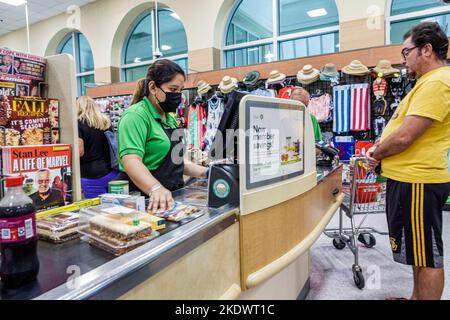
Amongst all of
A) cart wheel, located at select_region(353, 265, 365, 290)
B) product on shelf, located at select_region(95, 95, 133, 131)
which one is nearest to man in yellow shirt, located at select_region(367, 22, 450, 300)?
cart wheel, located at select_region(353, 265, 365, 290)

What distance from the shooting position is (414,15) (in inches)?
220

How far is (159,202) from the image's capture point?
1332 millimetres

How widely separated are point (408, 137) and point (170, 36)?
7.55 metres

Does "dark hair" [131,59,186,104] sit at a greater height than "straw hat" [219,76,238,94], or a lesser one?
lesser

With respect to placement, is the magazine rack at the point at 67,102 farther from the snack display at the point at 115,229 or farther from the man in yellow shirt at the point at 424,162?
the man in yellow shirt at the point at 424,162

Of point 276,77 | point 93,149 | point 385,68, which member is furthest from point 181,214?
point 276,77

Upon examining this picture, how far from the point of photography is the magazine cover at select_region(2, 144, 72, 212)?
3.77 feet

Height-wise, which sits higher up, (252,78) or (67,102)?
(252,78)

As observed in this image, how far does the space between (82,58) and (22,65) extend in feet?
31.5

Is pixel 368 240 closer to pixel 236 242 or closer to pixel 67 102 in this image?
pixel 236 242

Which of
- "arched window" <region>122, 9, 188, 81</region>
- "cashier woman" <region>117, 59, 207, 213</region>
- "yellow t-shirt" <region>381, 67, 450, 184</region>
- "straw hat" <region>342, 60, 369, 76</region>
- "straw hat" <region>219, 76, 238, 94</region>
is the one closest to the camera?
"cashier woman" <region>117, 59, 207, 213</region>

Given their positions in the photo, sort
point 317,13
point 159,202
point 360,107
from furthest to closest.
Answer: point 317,13 < point 360,107 < point 159,202

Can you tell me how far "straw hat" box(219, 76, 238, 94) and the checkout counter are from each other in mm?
4250

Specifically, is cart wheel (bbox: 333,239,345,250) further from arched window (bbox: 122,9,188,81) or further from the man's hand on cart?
arched window (bbox: 122,9,188,81)
